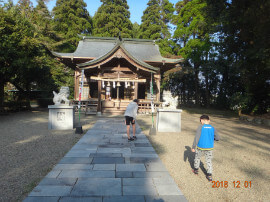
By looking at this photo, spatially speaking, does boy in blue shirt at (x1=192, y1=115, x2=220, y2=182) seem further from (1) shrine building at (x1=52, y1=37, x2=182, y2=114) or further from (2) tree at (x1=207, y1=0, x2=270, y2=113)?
(2) tree at (x1=207, y1=0, x2=270, y2=113)

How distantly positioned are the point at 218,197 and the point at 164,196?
0.93 meters

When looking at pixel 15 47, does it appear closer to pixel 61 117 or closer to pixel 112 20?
pixel 61 117

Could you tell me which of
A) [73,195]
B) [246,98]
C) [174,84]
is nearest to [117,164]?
[73,195]

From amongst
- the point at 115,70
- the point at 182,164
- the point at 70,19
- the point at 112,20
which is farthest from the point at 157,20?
the point at 182,164

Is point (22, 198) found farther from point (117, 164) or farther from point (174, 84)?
point (174, 84)

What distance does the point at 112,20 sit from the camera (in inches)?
1072

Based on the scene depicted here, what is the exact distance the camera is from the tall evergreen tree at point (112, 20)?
1051 inches

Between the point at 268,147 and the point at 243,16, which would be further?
the point at 243,16

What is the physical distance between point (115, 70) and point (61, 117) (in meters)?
6.51

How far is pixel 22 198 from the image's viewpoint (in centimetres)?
248

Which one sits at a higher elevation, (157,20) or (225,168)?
(157,20)

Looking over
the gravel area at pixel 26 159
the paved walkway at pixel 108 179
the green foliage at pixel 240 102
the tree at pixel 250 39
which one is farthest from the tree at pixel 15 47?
the green foliage at pixel 240 102

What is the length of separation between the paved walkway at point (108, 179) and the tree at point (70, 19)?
80.6ft

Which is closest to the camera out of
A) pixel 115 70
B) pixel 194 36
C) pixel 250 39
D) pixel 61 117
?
pixel 61 117
